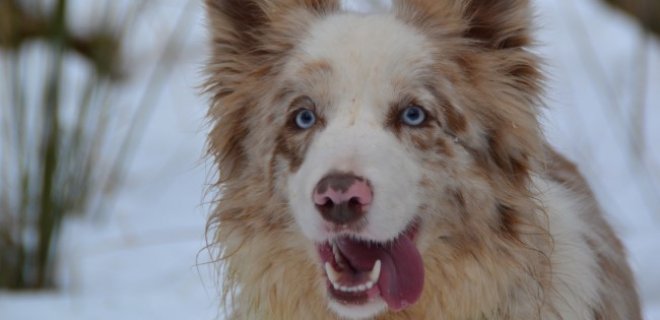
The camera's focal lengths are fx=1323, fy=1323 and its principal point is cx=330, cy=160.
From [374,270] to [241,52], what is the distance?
1.05m

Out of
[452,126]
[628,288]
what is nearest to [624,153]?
[628,288]

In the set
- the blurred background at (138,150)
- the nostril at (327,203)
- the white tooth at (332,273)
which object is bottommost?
the blurred background at (138,150)

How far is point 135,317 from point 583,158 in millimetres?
3101

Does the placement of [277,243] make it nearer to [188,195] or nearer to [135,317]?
[135,317]

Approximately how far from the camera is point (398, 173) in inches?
159

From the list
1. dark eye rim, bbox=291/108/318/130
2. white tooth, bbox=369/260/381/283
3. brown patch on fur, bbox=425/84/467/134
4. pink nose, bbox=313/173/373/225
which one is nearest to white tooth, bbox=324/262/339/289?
white tooth, bbox=369/260/381/283

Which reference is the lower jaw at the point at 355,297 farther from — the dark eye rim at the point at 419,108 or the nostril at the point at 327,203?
the dark eye rim at the point at 419,108

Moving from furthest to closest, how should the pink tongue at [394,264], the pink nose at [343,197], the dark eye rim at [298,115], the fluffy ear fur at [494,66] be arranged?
the fluffy ear fur at [494,66]
the dark eye rim at [298,115]
the pink tongue at [394,264]
the pink nose at [343,197]

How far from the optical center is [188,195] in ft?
31.1

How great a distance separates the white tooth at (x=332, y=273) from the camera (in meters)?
4.14

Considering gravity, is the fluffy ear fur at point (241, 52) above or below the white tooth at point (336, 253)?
above

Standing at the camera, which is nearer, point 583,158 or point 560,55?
point 583,158

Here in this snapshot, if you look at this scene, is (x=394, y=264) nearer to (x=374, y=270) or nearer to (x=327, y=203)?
(x=374, y=270)

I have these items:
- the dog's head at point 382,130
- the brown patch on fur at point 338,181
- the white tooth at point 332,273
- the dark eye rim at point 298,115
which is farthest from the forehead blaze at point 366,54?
Result: the white tooth at point 332,273
